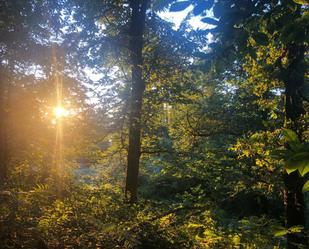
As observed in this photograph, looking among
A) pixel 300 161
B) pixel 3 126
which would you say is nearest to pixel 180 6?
pixel 300 161

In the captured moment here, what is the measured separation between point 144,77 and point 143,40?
1.43 metres

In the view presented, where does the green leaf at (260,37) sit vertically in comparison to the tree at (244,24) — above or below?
below

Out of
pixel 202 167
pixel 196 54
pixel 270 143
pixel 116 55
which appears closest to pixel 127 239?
pixel 196 54

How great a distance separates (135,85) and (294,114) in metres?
5.36

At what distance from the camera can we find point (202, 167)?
1184 cm

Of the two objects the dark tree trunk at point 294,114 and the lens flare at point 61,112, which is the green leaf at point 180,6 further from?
the lens flare at point 61,112

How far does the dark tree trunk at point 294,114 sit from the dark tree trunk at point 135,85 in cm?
480

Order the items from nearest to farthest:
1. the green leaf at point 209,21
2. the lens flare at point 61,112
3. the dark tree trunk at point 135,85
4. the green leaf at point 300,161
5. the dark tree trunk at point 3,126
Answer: the green leaf at point 300,161, the green leaf at point 209,21, the dark tree trunk at point 3,126, the dark tree trunk at point 135,85, the lens flare at point 61,112

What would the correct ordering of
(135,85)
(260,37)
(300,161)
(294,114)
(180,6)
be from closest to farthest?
(300,161) < (180,6) < (260,37) < (294,114) < (135,85)

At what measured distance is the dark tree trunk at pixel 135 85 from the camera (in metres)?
11.1

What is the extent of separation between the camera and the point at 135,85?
11156mm

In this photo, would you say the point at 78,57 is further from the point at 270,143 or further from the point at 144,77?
the point at 270,143

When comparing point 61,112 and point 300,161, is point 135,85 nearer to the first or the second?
point 61,112

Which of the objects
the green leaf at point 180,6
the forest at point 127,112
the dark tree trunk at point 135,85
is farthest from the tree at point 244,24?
the dark tree trunk at point 135,85
